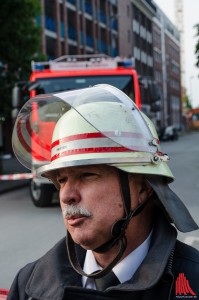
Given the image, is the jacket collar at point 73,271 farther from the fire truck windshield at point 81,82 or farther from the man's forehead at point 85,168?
the fire truck windshield at point 81,82

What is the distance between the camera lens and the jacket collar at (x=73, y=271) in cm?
146

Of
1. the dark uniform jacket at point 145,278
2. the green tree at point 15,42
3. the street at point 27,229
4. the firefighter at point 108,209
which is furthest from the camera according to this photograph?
the green tree at point 15,42

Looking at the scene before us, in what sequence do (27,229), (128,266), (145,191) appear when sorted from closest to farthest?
(128,266) → (145,191) → (27,229)

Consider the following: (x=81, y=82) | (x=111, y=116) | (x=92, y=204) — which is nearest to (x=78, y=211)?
(x=92, y=204)

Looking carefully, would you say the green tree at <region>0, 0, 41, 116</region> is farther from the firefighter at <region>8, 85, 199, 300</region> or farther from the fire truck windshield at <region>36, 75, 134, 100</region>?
the firefighter at <region>8, 85, 199, 300</region>

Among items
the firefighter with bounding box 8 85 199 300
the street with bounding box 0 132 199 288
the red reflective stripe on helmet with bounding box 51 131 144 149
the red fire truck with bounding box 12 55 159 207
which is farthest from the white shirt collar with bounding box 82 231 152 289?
the red fire truck with bounding box 12 55 159 207

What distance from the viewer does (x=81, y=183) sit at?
1652 mm

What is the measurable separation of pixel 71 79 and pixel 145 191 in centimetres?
923

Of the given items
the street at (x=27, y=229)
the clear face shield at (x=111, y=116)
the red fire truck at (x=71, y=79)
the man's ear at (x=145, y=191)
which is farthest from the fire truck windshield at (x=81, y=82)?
the man's ear at (x=145, y=191)

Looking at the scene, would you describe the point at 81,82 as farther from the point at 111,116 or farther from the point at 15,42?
the point at 111,116

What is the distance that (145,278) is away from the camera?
1456 mm

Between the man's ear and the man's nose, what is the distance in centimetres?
21

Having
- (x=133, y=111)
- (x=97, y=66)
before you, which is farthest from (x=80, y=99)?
(x=97, y=66)

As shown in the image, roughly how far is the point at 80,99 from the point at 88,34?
46.0 m
